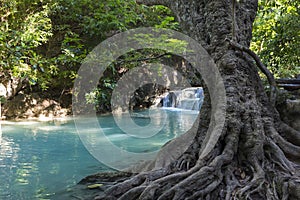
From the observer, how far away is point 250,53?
11.3ft

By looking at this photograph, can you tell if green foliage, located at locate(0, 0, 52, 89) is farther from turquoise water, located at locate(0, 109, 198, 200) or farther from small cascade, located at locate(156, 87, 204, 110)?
small cascade, located at locate(156, 87, 204, 110)

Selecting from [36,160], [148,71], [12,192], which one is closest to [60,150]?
[36,160]

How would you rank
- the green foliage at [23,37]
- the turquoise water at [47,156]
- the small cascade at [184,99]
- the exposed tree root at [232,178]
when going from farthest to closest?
the small cascade at [184,99]
the turquoise water at [47,156]
the green foliage at [23,37]
the exposed tree root at [232,178]

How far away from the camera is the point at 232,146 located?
3072 millimetres

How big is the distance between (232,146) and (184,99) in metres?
14.9

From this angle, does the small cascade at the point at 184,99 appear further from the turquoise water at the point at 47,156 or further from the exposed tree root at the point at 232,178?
the exposed tree root at the point at 232,178

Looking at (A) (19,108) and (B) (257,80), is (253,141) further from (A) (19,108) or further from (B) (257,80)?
(A) (19,108)

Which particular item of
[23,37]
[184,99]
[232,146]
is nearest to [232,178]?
[232,146]

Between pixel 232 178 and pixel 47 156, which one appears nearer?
pixel 232 178

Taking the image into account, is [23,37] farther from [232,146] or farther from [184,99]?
[184,99]

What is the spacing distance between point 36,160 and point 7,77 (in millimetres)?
7780

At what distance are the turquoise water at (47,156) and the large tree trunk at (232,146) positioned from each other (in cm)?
148

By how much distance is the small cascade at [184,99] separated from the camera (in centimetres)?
1661

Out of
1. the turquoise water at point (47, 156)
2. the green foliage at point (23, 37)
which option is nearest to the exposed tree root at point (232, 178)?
the turquoise water at point (47, 156)
